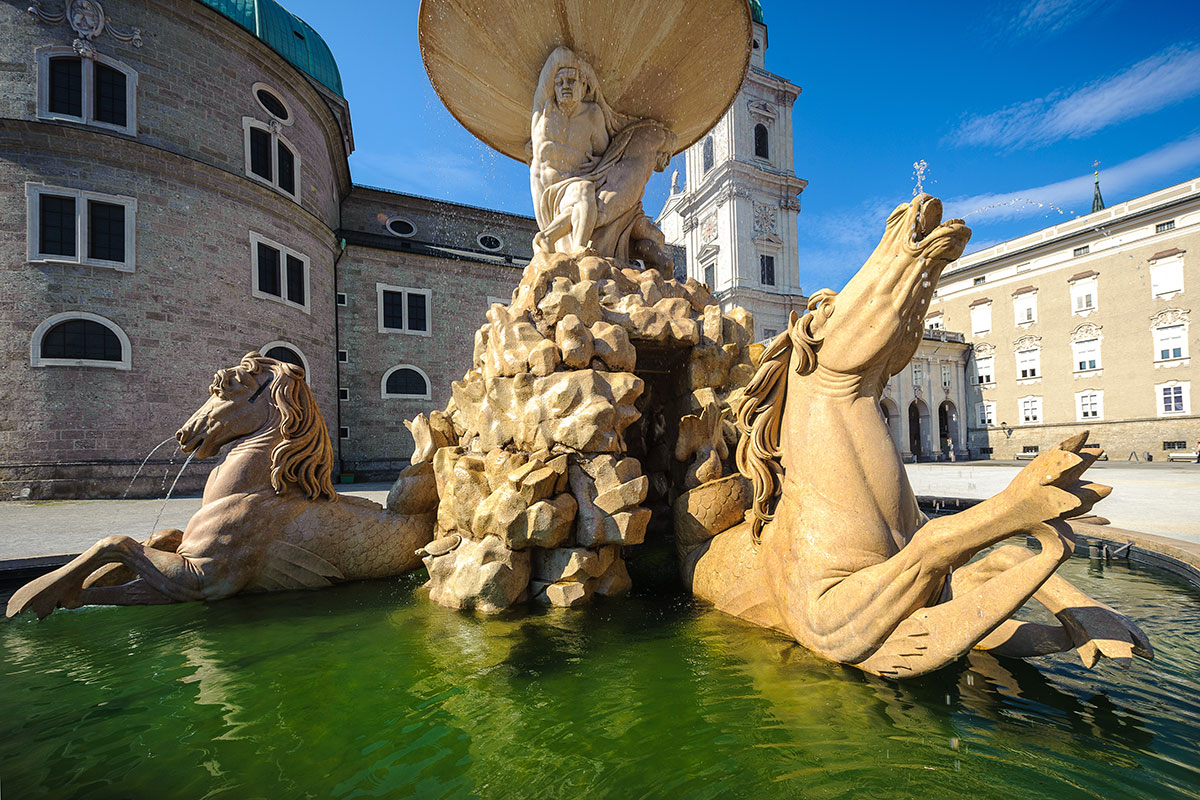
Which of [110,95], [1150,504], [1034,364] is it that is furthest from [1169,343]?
[110,95]

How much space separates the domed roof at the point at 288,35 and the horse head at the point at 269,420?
56.9 ft

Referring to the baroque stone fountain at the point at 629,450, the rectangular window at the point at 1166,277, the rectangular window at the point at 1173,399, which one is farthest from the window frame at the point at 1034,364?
the baroque stone fountain at the point at 629,450

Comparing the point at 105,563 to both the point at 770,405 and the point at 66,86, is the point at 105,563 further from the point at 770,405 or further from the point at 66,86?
the point at 66,86

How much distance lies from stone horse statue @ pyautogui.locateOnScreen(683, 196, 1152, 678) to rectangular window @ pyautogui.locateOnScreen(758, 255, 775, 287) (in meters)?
29.5

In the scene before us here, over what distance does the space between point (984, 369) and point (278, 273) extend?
128 ft

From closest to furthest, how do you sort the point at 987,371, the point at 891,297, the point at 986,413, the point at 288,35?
the point at 891,297, the point at 288,35, the point at 987,371, the point at 986,413

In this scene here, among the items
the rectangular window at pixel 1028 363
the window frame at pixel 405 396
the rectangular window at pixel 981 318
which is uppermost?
the rectangular window at pixel 981 318

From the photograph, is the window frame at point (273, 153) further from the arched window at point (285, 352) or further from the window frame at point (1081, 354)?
the window frame at point (1081, 354)

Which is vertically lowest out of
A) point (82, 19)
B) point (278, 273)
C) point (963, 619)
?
point (963, 619)

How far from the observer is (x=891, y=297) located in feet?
7.95

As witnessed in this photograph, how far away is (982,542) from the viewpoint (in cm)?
202

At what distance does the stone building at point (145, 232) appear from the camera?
1220 centimetres

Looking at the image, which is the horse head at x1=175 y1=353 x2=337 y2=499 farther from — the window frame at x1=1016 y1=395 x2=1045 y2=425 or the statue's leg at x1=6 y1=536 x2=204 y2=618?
the window frame at x1=1016 y1=395 x2=1045 y2=425

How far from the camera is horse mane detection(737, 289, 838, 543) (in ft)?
9.16
